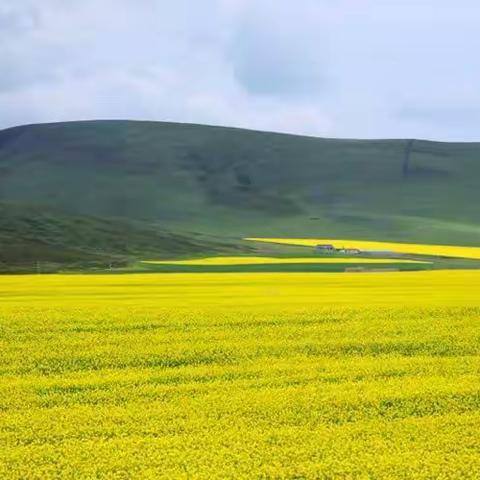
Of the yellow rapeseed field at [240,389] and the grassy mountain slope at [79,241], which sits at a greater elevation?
the grassy mountain slope at [79,241]

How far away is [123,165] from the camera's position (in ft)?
551

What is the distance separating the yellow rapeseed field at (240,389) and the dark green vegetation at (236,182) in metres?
84.1

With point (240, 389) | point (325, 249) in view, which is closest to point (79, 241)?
point (325, 249)

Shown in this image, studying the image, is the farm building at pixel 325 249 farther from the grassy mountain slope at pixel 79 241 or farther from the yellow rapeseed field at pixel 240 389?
the yellow rapeseed field at pixel 240 389

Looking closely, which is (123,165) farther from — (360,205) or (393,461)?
(393,461)

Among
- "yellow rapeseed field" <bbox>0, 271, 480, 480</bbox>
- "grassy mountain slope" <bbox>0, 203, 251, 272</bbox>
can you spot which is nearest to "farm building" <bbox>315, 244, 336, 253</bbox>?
"grassy mountain slope" <bbox>0, 203, 251, 272</bbox>

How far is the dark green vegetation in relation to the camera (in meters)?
130

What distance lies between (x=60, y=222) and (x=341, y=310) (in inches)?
3356

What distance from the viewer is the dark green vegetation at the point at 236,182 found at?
130 metres

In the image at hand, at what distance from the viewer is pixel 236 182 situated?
16475 cm

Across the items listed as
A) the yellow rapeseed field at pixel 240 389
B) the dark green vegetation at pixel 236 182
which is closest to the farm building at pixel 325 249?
the dark green vegetation at pixel 236 182

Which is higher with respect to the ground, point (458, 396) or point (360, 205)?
point (360, 205)

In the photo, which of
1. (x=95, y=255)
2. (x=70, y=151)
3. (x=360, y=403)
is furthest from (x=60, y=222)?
(x=360, y=403)

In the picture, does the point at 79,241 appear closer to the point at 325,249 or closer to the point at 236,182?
the point at 325,249
